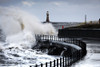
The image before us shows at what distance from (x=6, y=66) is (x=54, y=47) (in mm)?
11664

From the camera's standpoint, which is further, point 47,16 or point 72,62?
point 47,16

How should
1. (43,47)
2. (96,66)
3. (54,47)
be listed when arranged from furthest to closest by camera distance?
1. (43,47)
2. (54,47)
3. (96,66)

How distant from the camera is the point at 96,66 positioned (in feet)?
53.0

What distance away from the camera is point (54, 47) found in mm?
33406

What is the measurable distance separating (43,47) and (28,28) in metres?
31.4

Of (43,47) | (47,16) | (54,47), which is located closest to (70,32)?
(43,47)

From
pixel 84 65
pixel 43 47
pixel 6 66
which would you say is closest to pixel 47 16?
pixel 43 47

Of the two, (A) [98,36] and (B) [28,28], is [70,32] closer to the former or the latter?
(A) [98,36]

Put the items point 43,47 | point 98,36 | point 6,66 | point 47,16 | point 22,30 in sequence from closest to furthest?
point 6,66 → point 43,47 → point 98,36 → point 22,30 → point 47,16

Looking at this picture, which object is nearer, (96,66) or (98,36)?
(96,66)

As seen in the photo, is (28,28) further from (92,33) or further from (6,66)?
(6,66)

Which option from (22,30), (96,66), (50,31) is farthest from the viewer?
(50,31)

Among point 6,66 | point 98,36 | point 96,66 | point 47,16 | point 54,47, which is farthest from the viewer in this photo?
point 47,16

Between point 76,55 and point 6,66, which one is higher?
point 76,55
